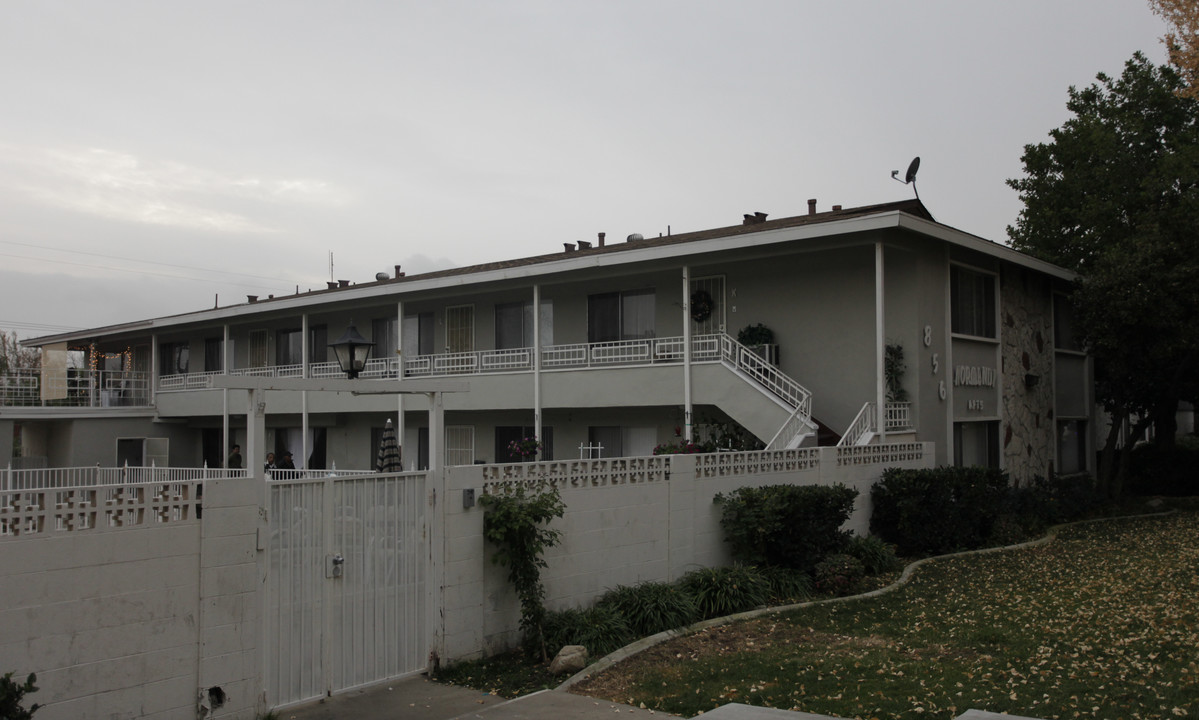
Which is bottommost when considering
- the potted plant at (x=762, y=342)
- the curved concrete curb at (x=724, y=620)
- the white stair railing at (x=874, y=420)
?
the curved concrete curb at (x=724, y=620)

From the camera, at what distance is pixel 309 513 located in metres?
8.13

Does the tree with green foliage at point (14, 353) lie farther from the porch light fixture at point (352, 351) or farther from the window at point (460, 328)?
the porch light fixture at point (352, 351)

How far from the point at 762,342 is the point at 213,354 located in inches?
828

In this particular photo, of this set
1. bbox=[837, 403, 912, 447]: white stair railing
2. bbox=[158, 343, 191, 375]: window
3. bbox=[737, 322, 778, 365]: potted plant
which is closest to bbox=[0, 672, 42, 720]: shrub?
bbox=[837, 403, 912, 447]: white stair railing

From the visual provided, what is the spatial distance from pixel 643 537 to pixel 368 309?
18.0 meters

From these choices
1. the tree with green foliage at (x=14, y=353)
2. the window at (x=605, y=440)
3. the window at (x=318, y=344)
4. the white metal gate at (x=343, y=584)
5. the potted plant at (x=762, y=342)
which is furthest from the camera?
the tree with green foliage at (x=14, y=353)

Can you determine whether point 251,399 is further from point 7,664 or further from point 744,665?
point 744,665

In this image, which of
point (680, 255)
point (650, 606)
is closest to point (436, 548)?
point (650, 606)

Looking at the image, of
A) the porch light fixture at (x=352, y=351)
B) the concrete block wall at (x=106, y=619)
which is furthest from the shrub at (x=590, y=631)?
the concrete block wall at (x=106, y=619)

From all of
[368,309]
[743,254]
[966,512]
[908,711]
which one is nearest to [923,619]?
[908,711]

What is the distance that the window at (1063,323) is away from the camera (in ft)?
77.3

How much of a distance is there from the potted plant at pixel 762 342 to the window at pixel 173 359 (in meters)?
22.3

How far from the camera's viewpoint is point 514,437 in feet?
80.5

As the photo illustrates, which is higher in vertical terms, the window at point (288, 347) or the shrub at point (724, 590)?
the window at point (288, 347)
